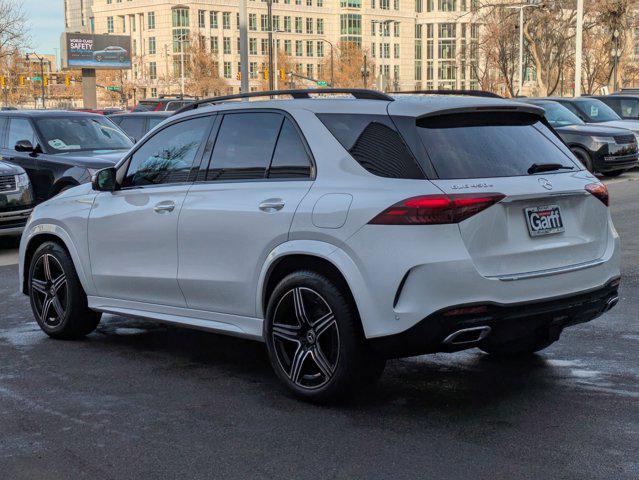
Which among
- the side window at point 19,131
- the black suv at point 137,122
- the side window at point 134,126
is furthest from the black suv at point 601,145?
the side window at point 19,131

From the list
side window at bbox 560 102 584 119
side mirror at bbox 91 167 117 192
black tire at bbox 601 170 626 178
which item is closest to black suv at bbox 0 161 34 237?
side mirror at bbox 91 167 117 192

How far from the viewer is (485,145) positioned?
209 inches

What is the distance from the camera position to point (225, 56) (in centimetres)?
13088

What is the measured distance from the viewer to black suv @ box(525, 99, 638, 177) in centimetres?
2141

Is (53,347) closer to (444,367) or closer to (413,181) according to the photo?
(444,367)

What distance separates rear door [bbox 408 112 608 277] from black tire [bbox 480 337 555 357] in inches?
36.5

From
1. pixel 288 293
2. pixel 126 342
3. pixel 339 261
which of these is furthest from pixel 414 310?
pixel 126 342

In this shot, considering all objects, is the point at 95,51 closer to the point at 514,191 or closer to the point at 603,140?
the point at 603,140

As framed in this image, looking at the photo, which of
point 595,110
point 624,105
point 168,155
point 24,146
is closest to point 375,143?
point 168,155

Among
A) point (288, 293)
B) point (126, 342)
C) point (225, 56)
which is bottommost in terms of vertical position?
point (126, 342)

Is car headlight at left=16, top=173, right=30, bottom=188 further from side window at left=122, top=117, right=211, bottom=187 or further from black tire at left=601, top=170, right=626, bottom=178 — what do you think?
black tire at left=601, top=170, right=626, bottom=178

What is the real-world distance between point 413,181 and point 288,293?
983 millimetres

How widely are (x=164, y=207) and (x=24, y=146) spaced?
8712 millimetres

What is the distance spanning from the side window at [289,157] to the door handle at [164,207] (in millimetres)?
851
